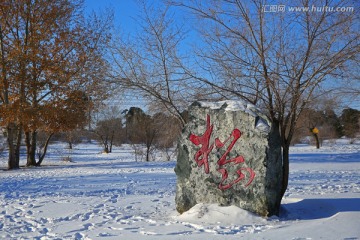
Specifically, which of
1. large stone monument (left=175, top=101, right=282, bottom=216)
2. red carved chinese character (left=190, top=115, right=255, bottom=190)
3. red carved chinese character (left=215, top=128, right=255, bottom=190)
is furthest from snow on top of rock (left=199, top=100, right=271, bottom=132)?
red carved chinese character (left=215, top=128, right=255, bottom=190)

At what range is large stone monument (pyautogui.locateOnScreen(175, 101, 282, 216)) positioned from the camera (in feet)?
19.4

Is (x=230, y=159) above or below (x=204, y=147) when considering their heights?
below

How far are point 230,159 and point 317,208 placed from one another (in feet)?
6.59

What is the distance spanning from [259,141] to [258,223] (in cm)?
128

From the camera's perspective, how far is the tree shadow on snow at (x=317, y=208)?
6.19 metres

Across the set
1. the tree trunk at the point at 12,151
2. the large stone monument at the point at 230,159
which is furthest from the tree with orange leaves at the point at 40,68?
the large stone monument at the point at 230,159

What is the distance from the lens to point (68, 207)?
24.9 feet

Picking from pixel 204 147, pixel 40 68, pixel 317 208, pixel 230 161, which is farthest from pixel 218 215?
pixel 40 68

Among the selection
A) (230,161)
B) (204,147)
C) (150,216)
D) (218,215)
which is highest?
(204,147)

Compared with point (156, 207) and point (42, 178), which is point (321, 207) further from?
point (42, 178)

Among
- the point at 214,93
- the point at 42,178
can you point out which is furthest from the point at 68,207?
the point at 42,178

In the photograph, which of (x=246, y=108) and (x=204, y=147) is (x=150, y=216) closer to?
(x=204, y=147)

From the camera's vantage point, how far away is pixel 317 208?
6.73 meters

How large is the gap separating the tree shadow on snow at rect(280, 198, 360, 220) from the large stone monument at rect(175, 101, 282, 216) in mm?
452
